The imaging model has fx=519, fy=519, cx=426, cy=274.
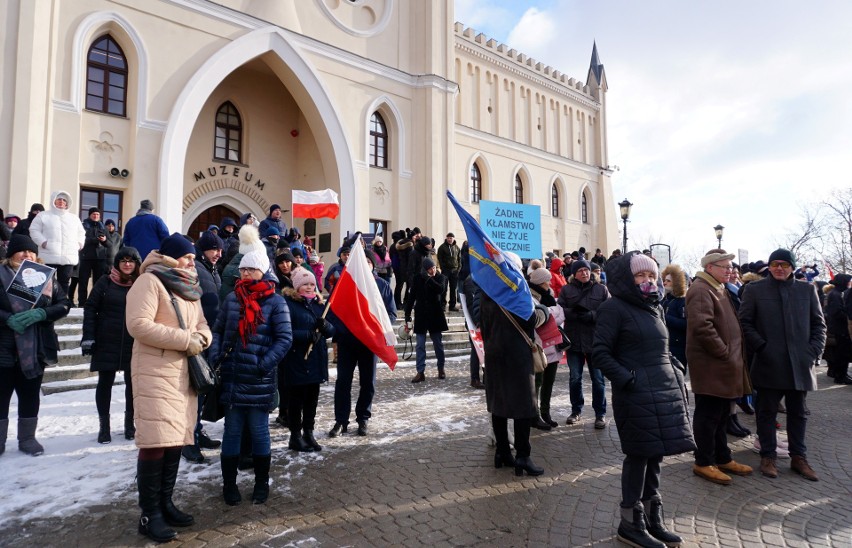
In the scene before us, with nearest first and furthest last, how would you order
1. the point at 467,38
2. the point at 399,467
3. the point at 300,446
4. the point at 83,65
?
1. the point at 399,467
2. the point at 300,446
3. the point at 83,65
4. the point at 467,38

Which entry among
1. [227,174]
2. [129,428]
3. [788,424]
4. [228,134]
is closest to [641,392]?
[788,424]

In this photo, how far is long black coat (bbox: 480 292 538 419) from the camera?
180 inches

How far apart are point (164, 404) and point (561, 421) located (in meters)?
4.70

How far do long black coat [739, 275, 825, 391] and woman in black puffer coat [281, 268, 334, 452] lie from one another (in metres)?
4.16

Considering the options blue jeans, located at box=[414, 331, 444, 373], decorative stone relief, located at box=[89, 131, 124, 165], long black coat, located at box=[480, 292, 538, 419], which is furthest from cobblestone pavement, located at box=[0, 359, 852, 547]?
decorative stone relief, located at box=[89, 131, 124, 165]

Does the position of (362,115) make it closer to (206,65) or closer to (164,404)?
(206,65)

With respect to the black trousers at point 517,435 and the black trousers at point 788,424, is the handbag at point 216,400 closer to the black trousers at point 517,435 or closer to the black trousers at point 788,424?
the black trousers at point 517,435

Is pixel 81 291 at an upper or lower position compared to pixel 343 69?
lower

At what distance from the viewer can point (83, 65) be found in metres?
12.3

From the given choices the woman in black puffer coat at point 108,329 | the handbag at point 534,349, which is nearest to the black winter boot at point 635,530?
the handbag at point 534,349

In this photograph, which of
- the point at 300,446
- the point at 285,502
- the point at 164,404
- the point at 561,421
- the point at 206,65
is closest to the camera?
the point at 164,404

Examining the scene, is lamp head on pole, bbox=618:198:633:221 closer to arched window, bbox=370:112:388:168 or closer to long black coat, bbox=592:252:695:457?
arched window, bbox=370:112:388:168

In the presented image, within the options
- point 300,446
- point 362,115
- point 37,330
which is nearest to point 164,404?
point 300,446

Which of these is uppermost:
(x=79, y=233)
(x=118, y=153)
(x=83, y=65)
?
(x=83, y=65)
